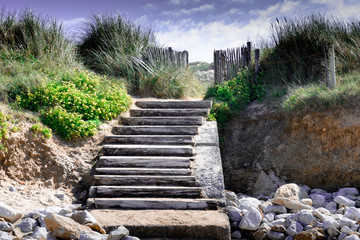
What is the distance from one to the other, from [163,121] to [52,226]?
3.92m

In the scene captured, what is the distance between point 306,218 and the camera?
17.1ft

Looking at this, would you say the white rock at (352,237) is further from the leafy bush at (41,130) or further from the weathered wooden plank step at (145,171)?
the leafy bush at (41,130)

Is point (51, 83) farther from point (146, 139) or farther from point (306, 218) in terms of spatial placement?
point (306, 218)

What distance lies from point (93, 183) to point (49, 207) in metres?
0.85

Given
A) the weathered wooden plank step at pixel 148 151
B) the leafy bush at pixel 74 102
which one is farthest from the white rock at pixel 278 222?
the leafy bush at pixel 74 102

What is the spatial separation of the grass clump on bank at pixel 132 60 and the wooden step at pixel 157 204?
4.78 m

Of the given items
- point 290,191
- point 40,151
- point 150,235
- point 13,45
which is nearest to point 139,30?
point 13,45

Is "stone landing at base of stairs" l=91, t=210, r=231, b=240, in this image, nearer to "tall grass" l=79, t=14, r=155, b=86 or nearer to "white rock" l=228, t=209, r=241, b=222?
"white rock" l=228, t=209, r=241, b=222

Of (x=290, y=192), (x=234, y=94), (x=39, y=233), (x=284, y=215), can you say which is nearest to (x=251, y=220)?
(x=284, y=215)

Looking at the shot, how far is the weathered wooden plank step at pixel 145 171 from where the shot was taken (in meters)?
6.11

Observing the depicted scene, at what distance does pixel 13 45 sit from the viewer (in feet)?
32.6

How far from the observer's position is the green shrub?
6.86 metres

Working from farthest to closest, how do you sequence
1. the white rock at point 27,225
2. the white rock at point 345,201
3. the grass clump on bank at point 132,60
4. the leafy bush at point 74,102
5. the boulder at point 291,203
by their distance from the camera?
the grass clump on bank at point 132,60
the leafy bush at point 74,102
the white rock at point 345,201
the boulder at point 291,203
the white rock at point 27,225

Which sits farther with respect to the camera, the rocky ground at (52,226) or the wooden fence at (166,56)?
the wooden fence at (166,56)
